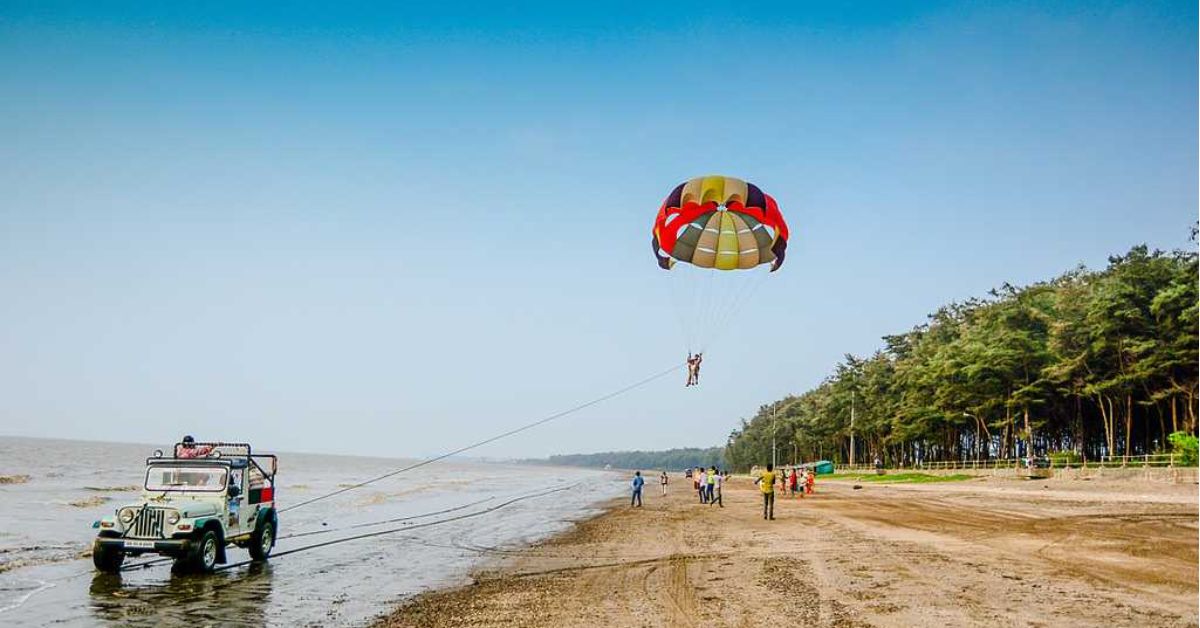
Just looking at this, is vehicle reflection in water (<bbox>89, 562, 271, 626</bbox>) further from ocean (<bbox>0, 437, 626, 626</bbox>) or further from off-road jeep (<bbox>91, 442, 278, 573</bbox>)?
off-road jeep (<bbox>91, 442, 278, 573</bbox>)

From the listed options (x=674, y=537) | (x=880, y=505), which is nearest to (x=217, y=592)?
(x=674, y=537)

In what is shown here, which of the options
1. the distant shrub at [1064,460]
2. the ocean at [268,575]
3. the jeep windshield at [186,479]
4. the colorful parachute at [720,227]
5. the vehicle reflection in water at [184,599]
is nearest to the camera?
the vehicle reflection in water at [184,599]

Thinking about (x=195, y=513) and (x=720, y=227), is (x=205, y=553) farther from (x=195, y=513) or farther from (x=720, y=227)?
(x=720, y=227)

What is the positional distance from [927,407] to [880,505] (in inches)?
1655

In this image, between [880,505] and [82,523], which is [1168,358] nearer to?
[880,505]

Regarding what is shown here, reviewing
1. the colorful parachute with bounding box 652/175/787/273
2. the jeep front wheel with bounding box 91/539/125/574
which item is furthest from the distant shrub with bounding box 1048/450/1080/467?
the jeep front wheel with bounding box 91/539/125/574

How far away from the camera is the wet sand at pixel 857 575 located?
10.6m

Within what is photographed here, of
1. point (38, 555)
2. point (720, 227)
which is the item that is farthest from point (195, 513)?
point (720, 227)

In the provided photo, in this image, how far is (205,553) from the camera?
14930 mm

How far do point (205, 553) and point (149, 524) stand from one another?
1161 millimetres

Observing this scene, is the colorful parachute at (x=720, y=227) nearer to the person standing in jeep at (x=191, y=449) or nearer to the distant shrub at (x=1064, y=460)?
the person standing in jeep at (x=191, y=449)

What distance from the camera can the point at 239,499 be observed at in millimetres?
16375

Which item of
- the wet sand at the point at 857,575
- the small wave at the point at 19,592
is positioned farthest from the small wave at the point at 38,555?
the wet sand at the point at 857,575

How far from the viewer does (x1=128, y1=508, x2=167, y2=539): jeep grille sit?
1448cm
